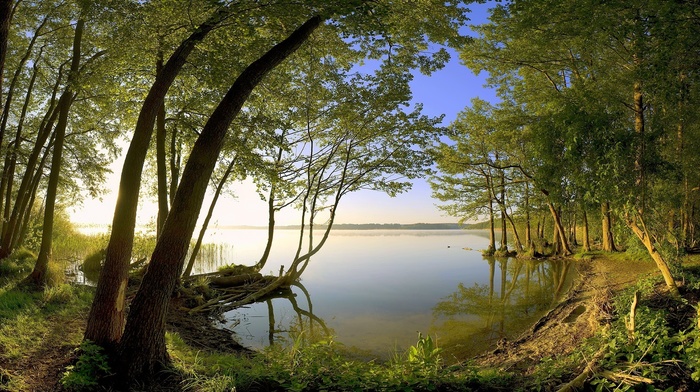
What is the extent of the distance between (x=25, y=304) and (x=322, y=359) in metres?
6.23

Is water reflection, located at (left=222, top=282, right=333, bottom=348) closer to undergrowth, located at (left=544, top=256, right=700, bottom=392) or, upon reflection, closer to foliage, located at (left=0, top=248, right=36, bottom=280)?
undergrowth, located at (left=544, top=256, right=700, bottom=392)

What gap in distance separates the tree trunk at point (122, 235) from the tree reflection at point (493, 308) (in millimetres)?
5553

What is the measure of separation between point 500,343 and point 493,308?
3.62 m

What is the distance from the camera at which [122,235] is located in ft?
16.1

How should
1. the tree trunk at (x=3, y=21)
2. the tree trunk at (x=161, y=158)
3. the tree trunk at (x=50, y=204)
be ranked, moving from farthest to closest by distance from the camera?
the tree trunk at (x=161, y=158)
the tree trunk at (x=50, y=204)
the tree trunk at (x=3, y=21)

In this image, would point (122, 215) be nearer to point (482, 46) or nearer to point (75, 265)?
point (75, 265)

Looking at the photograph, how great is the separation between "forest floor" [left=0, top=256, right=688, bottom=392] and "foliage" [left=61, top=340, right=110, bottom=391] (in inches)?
6.4

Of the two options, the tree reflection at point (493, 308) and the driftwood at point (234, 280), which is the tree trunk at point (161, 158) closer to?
the driftwood at point (234, 280)

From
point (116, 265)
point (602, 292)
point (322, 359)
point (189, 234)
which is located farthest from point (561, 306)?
point (116, 265)

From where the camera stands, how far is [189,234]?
14.3ft

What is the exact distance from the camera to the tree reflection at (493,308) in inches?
303

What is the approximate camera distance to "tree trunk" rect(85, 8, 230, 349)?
465cm

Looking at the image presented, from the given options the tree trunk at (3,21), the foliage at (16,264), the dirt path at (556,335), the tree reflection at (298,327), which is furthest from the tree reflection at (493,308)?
the foliage at (16,264)

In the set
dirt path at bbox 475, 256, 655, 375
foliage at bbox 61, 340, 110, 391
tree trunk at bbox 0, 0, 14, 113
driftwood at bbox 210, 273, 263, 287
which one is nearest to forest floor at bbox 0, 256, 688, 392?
dirt path at bbox 475, 256, 655, 375
